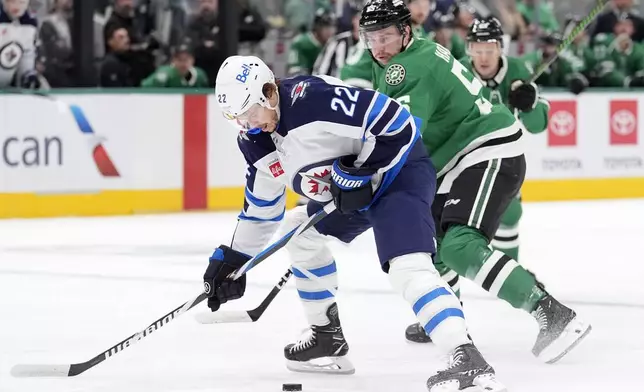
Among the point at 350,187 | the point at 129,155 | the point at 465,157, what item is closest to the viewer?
the point at 350,187

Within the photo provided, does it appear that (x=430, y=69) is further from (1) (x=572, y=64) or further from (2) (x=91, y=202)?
(1) (x=572, y=64)

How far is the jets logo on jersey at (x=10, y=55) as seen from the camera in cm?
802

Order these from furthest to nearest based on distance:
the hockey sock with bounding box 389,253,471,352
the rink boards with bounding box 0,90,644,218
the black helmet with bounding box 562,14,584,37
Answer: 1. the black helmet with bounding box 562,14,584,37
2. the rink boards with bounding box 0,90,644,218
3. the hockey sock with bounding box 389,253,471,352

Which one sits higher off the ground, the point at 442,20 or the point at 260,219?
the point at 260,219

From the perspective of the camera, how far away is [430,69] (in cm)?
409

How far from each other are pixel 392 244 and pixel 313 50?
594cm

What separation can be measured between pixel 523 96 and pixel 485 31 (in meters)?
0.29

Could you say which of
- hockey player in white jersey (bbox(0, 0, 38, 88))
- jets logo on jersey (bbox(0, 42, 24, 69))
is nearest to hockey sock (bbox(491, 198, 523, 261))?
hockey player in white jersey (bbox(0, 0, 38, 88))

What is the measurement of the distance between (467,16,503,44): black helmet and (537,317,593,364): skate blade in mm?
1341

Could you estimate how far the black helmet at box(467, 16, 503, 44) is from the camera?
16.0ft

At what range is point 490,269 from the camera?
4074 mm

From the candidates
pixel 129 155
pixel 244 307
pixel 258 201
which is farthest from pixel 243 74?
pixel 129 155

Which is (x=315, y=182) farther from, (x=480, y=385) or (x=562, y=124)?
(x=562, y=124)

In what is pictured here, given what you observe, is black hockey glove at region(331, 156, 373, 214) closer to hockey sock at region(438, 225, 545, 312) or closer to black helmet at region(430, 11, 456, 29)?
hockey sock at region(438, 225, 545, 312)
